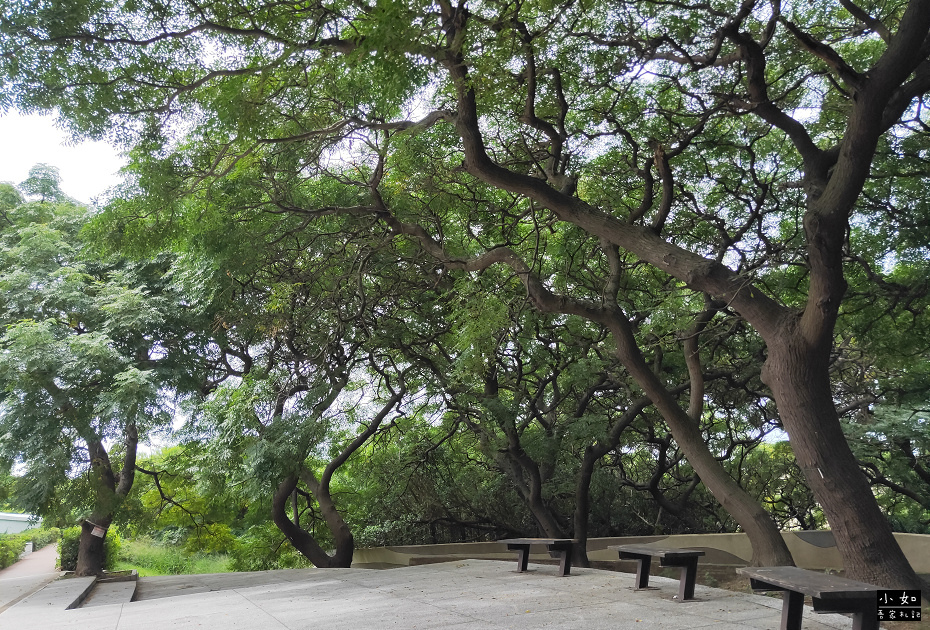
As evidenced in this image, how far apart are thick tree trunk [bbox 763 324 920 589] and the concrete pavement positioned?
25.2 inches

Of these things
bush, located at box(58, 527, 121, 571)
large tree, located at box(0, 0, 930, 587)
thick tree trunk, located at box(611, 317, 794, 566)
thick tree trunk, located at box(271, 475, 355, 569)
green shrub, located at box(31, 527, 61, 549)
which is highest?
large tree, located at box(0, 0, 930, 587)

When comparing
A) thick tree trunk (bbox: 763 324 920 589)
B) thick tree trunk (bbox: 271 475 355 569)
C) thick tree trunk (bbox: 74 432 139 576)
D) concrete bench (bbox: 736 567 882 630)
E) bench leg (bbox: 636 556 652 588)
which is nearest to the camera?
concrete bench (bbox: 736 567 882 630)

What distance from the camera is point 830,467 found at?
19.0ft

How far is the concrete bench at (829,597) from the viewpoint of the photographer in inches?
155

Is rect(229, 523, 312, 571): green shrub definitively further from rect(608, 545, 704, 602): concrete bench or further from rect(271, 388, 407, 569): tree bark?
rect(608, 545, 704, 602): concrete bench

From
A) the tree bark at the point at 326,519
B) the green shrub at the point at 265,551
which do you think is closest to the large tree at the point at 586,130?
the tree bark at the point at 326,519

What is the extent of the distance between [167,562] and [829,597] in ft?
74.7

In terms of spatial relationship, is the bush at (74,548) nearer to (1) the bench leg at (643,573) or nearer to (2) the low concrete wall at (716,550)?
(2) the low concrete wall at (716,550)

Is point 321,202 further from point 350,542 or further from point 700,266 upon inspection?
point 350,542

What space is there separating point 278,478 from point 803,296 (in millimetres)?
8585

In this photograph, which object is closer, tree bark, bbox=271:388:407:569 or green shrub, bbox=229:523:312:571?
tree bark, bbox=271:388:407:569

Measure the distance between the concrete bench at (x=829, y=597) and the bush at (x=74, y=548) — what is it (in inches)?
595

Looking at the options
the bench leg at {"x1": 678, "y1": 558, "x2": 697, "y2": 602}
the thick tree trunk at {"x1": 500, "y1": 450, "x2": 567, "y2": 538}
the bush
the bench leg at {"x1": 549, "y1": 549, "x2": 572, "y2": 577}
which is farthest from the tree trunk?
the bench leg at {"x1": 678, "y1": 558, "x2": 697, "y2": 602}

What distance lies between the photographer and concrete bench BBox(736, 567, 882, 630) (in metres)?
3.95
